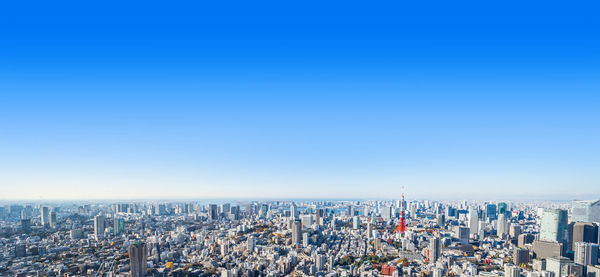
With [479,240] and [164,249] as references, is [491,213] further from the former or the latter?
[164,249]

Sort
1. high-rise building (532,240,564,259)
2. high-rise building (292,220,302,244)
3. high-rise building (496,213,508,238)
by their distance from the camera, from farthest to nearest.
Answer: high-rise building (496,213,508,238) → high-rise building (292,220,302,244) → high-rise building (532,240,564,259)

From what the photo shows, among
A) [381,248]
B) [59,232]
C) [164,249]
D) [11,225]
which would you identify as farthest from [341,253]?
[11,225]

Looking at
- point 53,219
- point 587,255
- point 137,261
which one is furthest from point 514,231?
point 53,219

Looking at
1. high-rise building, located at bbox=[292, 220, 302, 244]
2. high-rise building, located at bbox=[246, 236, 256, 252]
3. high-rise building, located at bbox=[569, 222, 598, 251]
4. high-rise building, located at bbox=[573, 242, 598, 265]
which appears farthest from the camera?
high-rise building, located at bbox=[292, 220, 302, 244]

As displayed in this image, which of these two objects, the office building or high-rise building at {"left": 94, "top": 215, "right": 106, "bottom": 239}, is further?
the office building

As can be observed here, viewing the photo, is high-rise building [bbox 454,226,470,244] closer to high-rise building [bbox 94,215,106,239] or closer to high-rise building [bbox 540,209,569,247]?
high-rise building [bbox 540,209,569,247]

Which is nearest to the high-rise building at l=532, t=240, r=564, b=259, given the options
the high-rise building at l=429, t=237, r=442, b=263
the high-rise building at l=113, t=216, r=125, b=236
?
the high-rise building at l=429, t=237, r=442, b=263
